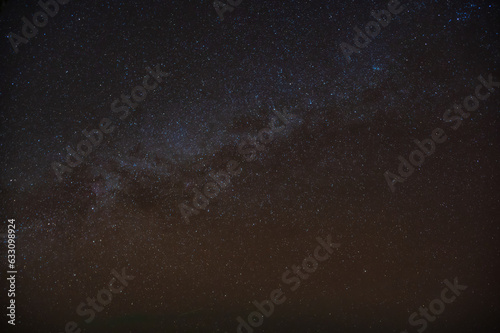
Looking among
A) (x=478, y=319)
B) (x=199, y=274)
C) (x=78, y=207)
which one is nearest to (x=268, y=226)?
(x=199, y=274)

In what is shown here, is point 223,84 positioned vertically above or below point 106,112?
below

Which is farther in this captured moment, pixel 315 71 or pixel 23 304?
pixel 315 71

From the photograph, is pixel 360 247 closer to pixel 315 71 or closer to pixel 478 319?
pixel 478 319

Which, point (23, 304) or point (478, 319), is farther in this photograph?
point (478, 319)

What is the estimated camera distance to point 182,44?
2.23 m

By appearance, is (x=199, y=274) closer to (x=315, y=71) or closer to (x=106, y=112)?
(x=106, y=112)

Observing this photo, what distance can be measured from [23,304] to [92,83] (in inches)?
58.8

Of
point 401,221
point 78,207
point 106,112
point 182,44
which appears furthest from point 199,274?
point 182,44

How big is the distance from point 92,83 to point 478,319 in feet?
10.1

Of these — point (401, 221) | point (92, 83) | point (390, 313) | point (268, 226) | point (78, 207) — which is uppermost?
point (92, 83)

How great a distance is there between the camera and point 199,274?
218cm

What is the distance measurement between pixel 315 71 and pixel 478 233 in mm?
1573

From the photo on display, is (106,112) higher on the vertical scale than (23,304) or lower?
higher

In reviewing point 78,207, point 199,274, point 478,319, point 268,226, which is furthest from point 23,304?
point 478,319
